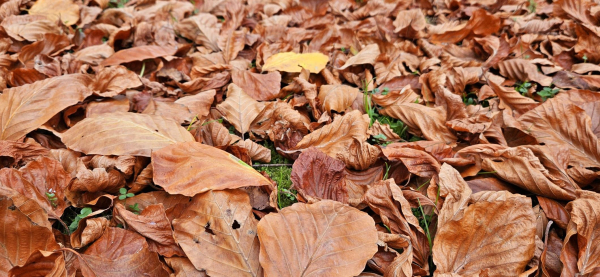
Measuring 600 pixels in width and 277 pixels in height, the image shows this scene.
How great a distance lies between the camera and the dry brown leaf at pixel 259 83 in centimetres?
224

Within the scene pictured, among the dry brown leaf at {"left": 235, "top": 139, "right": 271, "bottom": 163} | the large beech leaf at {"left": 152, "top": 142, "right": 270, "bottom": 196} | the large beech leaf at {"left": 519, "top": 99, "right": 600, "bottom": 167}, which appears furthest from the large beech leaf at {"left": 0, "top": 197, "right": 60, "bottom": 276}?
the large beech leaf at {"left": 519, "top": 99, "right": 600, "bottom": 167}

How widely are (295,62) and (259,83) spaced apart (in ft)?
0.91

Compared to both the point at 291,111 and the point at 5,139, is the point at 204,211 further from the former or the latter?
the point at 5,139

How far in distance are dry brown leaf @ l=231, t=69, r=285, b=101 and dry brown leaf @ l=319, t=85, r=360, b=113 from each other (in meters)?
0.24

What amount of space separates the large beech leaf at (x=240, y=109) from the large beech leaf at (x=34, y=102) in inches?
24.8

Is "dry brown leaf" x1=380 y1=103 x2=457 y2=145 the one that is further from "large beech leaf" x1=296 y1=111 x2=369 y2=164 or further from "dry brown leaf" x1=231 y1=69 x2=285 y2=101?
"dry brown leaf" x1=231 y1=69 x2=285 y2=101

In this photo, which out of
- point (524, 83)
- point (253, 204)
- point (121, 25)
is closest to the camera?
point (253, 204)

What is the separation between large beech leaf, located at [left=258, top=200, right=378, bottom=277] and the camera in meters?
1.27

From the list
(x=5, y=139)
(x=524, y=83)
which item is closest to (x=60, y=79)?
(x=5, y=139)

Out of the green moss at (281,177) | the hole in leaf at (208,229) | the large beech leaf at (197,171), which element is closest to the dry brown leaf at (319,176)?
the green moss at (281,177)

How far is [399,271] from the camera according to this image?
1.28 meters

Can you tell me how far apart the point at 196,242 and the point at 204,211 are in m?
0.11

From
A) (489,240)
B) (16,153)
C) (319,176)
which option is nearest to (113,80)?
(16,153)

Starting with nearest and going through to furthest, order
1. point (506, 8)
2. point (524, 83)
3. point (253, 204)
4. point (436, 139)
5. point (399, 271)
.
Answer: point (399, 271), point (253, 204), point (436, 139), point (524, 83), point (506, 8)
